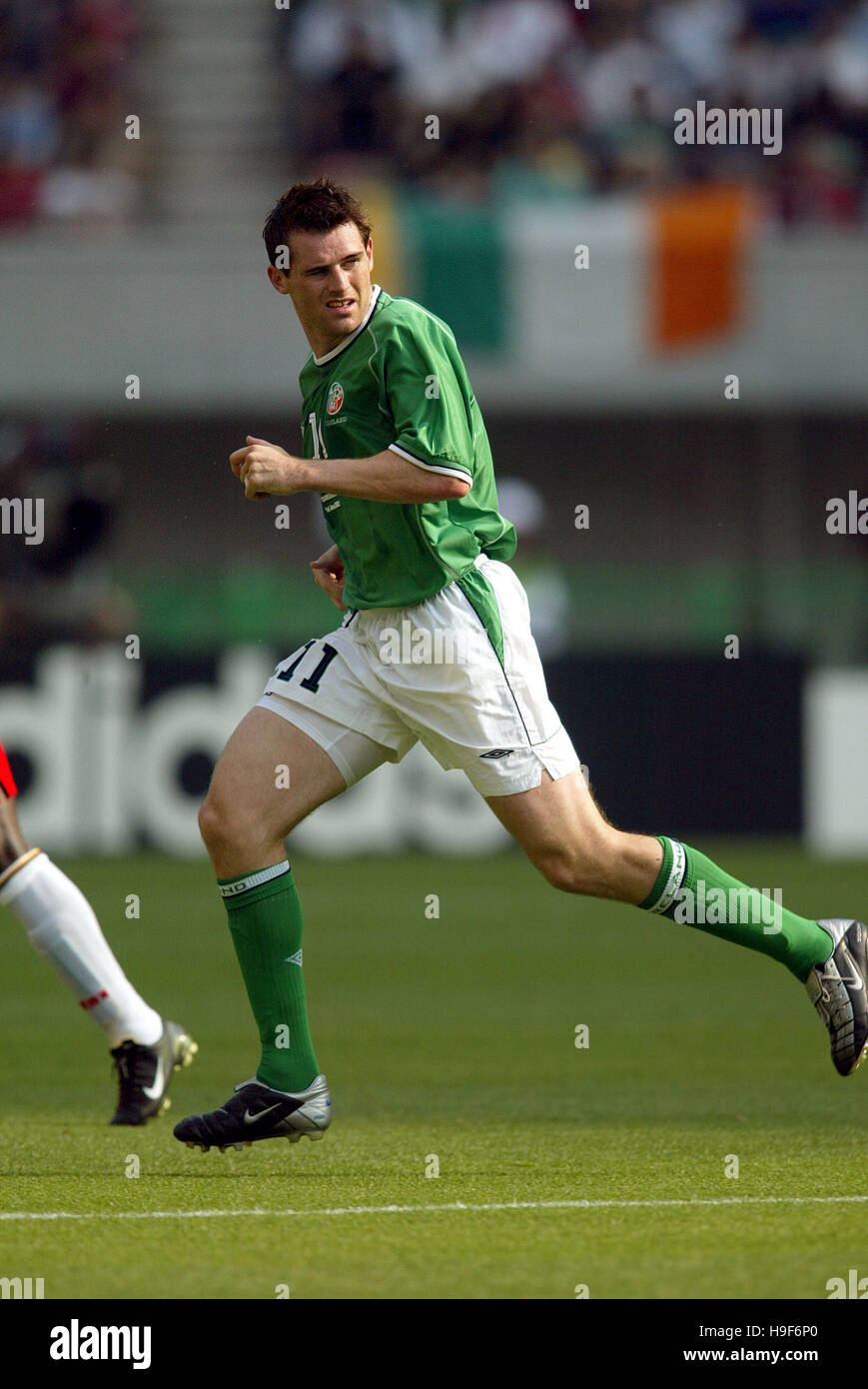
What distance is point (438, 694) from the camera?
5.38 meters

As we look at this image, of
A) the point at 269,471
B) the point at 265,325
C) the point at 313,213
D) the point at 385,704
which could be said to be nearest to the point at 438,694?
the point at 385,704

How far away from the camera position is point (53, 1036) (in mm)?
8484

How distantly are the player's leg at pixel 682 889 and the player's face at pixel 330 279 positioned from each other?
4.16 ft

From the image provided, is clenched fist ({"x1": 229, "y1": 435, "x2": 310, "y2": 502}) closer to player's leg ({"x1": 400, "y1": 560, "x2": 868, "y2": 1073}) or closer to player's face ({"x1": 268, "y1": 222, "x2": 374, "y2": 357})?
player's face ({"x1": 268, "y1": 222, "x2": 374, "y2": 357})

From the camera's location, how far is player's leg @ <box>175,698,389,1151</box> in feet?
17.7

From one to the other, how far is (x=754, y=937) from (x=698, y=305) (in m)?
13.4

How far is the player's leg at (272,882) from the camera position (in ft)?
17.7

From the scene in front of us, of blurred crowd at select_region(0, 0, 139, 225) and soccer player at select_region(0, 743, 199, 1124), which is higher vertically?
blurred crowd at select_region(0, 0, 139, 225)

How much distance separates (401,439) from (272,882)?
3.95 ft

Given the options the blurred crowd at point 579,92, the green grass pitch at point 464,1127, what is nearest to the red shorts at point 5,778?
the green grass pitch at point 464,1127

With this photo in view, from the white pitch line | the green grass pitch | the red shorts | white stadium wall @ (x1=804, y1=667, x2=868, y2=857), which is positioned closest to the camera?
the green grass pitch

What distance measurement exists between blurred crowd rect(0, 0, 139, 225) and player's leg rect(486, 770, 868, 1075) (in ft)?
47.2

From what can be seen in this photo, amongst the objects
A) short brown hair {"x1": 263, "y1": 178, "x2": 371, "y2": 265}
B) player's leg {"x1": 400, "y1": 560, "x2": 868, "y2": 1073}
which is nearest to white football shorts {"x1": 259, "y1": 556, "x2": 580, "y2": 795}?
player's leg {"x1": 400, "y1": 560, "x2": 868, "y2": 1073}
